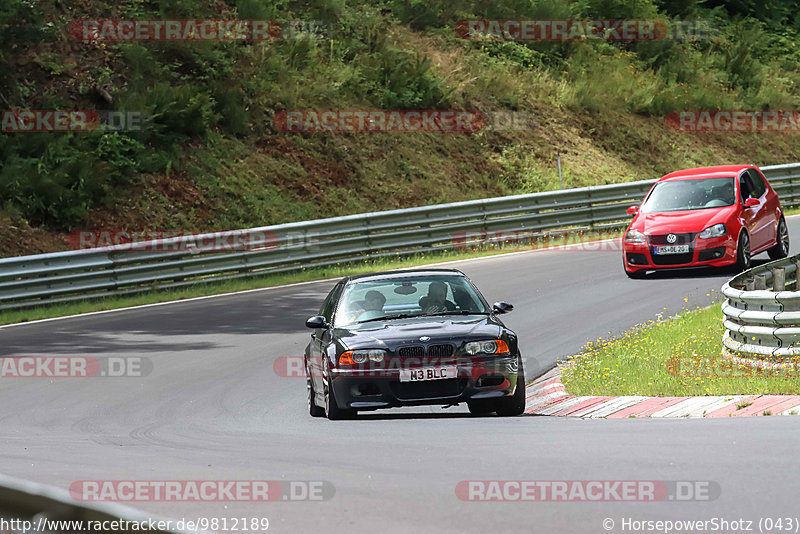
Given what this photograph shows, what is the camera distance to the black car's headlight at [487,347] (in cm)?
1051

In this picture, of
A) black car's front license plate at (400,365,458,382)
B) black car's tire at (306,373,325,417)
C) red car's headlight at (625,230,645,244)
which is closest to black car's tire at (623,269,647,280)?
red car's headlight at (625,230,645,244)

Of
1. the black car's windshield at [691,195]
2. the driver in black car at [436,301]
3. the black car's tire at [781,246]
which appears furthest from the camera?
the black car's tire at [781,246]

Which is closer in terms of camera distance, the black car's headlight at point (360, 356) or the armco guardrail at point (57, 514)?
the armco guardrail at point (57, 514)

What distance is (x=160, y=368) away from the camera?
48.6ft

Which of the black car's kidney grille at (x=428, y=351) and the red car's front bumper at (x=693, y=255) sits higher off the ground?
the black car's kidney grille at (x=428, y=351)

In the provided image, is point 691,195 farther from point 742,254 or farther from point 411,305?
point 411,305

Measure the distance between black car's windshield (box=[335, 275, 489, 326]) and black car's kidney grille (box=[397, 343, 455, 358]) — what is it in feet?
3.16

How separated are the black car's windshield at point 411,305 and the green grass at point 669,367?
139cm

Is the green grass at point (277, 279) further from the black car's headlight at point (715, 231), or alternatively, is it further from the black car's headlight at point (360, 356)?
the black car's headlight at point (360, 356)

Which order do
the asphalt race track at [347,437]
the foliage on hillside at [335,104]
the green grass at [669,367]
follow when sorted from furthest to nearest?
the foliage on hillside at [335,104]
the green grass at [669,367]
the asphalt race track at [347,437]

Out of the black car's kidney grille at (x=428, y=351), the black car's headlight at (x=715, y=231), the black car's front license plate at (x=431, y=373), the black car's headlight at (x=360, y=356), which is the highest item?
the black car's kidney grille at (x=428, y=351)

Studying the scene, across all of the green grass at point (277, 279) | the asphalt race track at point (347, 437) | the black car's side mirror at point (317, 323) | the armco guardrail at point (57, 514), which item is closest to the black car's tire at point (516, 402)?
the asphalt race track at point (347, 437)

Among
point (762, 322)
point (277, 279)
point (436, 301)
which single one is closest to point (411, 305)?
point (436, 301)

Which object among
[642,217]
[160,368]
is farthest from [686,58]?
[160,368]
